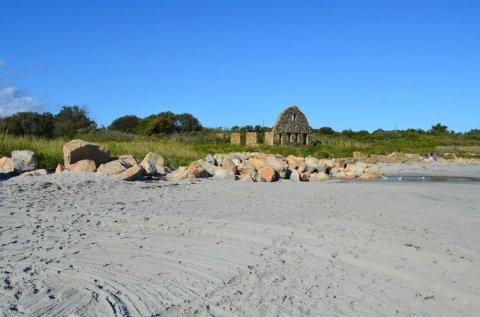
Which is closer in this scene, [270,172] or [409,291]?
[409,291]

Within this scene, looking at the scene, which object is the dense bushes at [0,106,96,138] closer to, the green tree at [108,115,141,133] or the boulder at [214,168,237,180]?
the green tree at [108,115,141,133]

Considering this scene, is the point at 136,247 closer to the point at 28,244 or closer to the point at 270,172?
the point at 28,244

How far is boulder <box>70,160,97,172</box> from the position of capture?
10.7 meters

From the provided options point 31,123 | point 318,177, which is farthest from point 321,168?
point 31,123

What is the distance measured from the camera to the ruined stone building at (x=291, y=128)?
112 feet

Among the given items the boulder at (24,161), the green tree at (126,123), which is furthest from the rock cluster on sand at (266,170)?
the green tree at (126,123)

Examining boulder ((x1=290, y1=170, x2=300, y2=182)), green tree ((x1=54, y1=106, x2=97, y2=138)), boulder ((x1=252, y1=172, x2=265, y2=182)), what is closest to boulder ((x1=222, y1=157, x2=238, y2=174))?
boulder ((x1=252, y1=172, x2=265, y2=182))

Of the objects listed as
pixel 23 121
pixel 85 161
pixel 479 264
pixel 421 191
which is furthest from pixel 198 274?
pixel 23 121

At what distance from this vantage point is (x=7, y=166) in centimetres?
1004

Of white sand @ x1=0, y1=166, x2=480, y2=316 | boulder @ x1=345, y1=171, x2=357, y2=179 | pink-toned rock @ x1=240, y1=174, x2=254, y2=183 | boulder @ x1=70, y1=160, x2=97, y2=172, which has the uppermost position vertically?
boulder @ x1=70, y1=160, x2=97, y2=172

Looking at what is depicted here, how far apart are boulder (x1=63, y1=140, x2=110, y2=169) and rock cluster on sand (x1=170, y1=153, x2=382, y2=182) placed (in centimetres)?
175

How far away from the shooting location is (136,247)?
5027 millimetres

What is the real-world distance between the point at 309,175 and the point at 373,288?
11019mm

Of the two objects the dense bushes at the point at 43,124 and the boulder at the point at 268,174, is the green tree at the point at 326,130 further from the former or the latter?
the boulder at the point at 268,174
